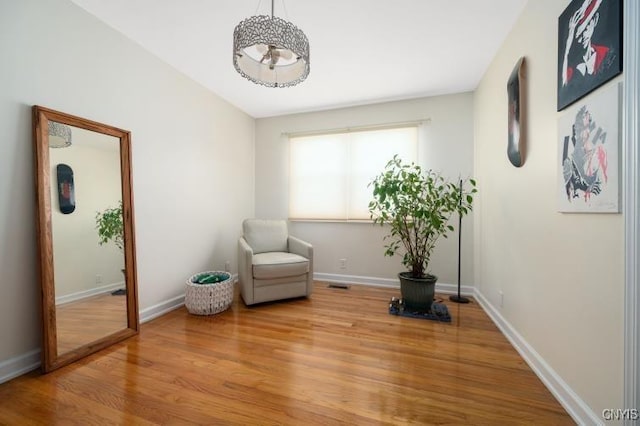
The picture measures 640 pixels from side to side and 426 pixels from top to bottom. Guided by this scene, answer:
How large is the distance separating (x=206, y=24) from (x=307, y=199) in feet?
7.40

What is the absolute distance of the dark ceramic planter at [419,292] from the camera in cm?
243

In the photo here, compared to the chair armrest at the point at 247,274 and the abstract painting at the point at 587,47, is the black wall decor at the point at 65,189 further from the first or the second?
the abstract painting at the point at 587,47

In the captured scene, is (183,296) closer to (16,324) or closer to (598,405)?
(16,324)

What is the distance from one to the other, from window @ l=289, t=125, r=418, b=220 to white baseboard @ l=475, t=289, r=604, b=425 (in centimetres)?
191

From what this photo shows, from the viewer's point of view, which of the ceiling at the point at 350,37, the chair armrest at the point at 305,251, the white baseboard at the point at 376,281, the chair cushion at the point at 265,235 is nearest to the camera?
the ceiling at the point at 350,37

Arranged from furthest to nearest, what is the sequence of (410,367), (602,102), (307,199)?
(307,199)
(410,367)
(602,102)

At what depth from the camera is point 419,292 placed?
2441 mm

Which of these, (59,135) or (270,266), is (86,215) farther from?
(270,266)

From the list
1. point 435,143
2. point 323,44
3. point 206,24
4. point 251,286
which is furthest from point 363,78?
point 251,286

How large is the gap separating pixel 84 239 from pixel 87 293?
398mm

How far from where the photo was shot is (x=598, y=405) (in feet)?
3.58

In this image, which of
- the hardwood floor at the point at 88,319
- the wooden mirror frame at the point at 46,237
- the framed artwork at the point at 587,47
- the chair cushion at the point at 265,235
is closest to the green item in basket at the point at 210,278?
the chair cushion at the point at 265,235

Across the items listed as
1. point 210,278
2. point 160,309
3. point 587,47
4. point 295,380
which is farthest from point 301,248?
point 587,47

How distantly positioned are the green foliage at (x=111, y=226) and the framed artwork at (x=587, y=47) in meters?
3.04
